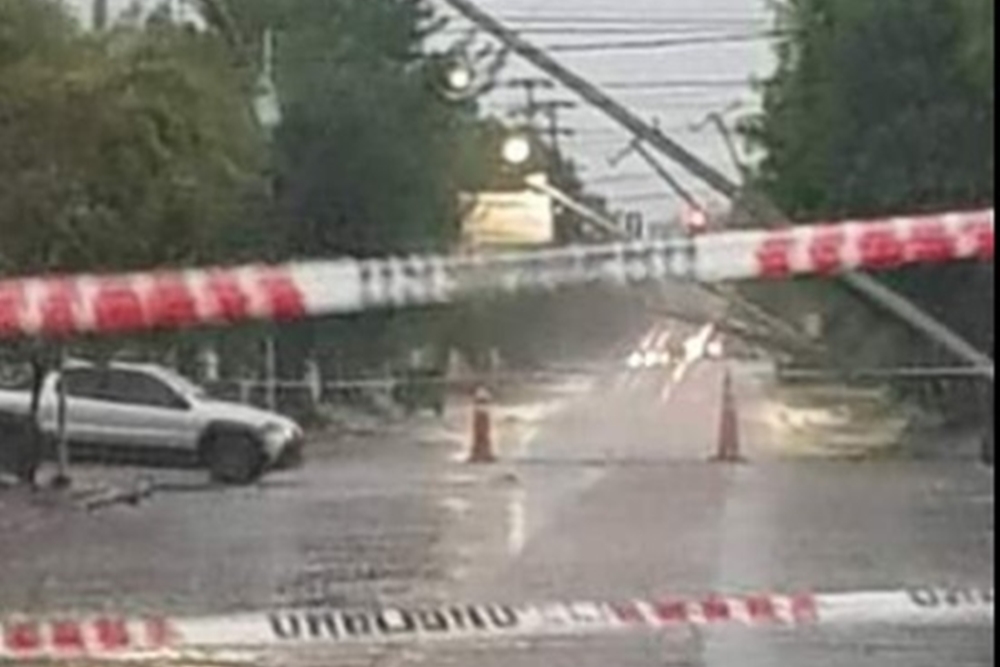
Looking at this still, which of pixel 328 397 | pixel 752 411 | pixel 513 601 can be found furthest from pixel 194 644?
pixel 752 411

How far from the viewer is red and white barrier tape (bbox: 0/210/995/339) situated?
27.3 ft

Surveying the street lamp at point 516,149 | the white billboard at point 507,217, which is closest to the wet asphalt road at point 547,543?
the white billboard at point 507,217

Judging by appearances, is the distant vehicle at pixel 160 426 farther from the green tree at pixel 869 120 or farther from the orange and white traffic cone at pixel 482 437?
the green tree at pixel 869 120

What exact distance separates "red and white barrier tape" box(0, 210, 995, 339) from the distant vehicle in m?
27.2

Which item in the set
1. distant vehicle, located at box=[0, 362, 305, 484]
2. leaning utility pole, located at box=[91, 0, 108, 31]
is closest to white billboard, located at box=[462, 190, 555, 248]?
distant vehicle, located at box=[0, 362, 305, 484]

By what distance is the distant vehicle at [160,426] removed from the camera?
36.2 metres

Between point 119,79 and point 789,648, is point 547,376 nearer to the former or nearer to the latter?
point 119,79

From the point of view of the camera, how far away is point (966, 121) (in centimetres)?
3859

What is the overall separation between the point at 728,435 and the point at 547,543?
1837cm

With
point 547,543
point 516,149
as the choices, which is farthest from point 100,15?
point 516,149

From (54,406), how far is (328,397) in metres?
14.7

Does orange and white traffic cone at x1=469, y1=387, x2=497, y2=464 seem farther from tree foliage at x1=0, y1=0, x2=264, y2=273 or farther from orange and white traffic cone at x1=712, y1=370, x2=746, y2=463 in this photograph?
tree foliage at x1=0, y1=0, x2=264, y2=273

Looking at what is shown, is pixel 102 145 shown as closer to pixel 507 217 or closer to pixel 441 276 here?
pixel 507 217

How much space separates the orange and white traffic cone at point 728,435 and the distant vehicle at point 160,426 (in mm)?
5443
